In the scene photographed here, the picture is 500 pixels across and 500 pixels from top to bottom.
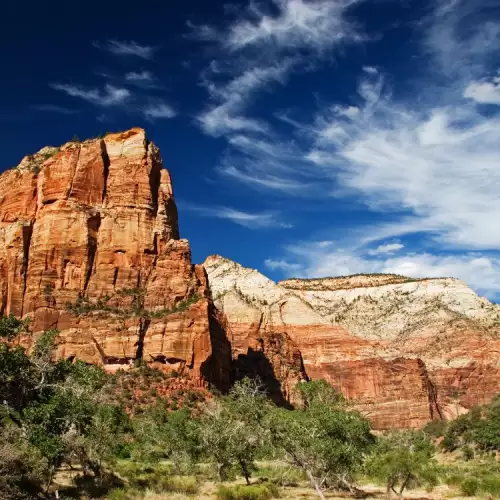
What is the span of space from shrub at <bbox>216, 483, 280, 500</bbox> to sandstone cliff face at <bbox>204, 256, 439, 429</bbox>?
64.5 meters

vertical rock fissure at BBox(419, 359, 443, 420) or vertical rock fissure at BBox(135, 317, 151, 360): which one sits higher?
vertical rock fissure at BBox(135, 317, 151, 360)

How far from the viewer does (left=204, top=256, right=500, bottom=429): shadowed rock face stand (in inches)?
4003

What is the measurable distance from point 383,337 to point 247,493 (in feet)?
318

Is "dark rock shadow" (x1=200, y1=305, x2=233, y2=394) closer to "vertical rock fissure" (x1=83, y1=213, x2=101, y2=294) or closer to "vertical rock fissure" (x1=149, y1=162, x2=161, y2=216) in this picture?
"vertical rock fissure" (x1=83, y1=213, x2=101, y2=294)

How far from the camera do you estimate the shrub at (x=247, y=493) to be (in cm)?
2544

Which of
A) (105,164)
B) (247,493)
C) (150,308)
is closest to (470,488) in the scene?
(247,493)

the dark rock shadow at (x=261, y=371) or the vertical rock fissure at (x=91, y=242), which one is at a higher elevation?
the vertical rock fissure at (x=91, y=242)

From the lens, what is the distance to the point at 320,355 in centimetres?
11344

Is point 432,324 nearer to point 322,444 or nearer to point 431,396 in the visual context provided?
point 431,396

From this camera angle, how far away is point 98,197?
74.5 meters

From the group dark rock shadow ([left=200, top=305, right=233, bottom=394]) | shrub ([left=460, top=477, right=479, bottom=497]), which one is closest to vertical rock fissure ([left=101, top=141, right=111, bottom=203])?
dark rock shadow ([left=200, top=305, right=233, bottom=394])

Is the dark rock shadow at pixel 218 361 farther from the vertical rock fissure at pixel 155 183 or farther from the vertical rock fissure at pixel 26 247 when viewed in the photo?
the vertical rock fissure at pixel 26 247

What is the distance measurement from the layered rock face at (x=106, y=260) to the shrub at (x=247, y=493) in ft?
120

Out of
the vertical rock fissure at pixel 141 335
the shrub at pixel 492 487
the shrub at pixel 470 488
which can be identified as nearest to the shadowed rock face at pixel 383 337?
the vertical rock fissure at pixel 141 335
